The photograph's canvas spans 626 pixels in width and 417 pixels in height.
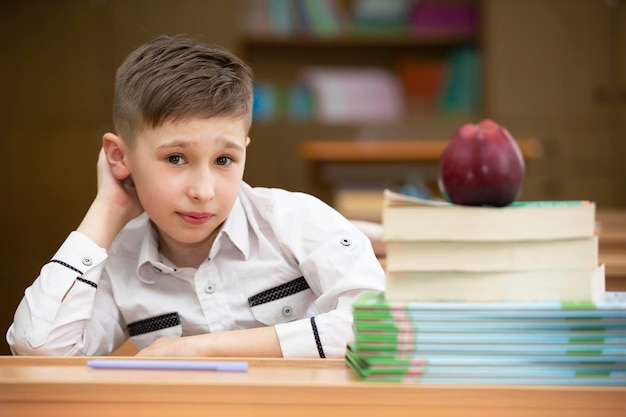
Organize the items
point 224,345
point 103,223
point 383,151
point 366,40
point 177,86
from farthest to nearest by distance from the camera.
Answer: point 366,40
point 383,151
point 103,223
point 177,86
point 224,345

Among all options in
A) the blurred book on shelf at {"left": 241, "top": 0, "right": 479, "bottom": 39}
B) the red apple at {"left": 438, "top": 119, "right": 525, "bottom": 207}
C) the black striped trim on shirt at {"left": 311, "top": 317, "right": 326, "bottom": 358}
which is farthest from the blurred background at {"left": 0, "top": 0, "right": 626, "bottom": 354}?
the red apple at {"left": 438, "top": 119, "right": 525, "bottom": 207}

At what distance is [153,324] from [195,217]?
0.77 ft

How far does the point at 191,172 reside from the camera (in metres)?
1.35

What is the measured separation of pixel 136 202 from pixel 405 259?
2.55 feet

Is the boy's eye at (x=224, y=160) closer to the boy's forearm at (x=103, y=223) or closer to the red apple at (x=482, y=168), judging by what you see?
the boy's forearm at (x=103, y=223)

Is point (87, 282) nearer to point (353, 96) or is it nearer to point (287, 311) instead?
point (287, 311)

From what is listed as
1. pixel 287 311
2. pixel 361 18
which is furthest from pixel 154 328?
pixel 361 18

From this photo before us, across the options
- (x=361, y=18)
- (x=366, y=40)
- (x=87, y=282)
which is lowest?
(x=87, y=282)

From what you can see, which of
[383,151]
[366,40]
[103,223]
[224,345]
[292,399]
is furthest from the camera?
[366,40]

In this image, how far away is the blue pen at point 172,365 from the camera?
3.11 feet

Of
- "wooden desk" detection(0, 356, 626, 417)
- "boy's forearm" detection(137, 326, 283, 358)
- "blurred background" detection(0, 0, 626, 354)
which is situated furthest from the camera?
"blurred background" detection(0, 0, 626, 354)

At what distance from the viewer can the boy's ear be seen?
→ 4.97 ft

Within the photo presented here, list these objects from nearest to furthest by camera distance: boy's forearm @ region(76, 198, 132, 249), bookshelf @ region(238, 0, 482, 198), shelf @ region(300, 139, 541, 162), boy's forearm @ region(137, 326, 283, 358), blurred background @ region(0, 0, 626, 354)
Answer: boy's forearm @ region(137, 326, 283, 358)
boy's forearm @ region(76, 198, 132, 249)
shelf @ region(300, 139, 541, 162)
blurred background @ region(0, 0, 626, 354)
bookshelf @ region(238, 0, 482, 198)

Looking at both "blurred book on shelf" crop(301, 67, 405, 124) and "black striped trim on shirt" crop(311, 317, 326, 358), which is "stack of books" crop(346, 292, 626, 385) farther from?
"blurred book on shelf" crop(301, 67, 405, 124)
